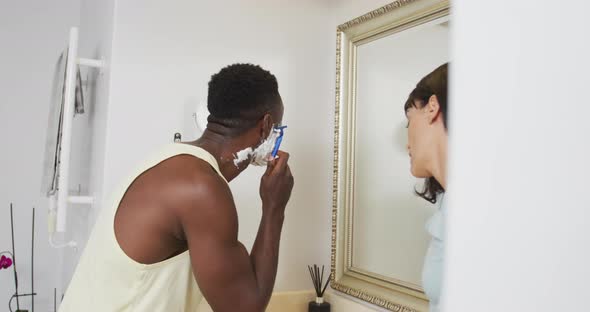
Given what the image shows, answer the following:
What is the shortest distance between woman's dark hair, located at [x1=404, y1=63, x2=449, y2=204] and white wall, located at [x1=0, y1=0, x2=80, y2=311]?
167cm

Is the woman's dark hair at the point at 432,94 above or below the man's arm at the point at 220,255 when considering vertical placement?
above

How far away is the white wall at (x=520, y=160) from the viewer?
7.0 inches

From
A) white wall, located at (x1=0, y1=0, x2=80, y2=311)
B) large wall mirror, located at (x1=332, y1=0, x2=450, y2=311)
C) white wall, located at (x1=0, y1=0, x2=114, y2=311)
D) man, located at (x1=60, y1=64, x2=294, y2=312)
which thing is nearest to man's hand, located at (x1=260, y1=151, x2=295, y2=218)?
man, located at (x1=60, y1=64, x2=294, y2=312)

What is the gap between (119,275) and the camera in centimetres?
84

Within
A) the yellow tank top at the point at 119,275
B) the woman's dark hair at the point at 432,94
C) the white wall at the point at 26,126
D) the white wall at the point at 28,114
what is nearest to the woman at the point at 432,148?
A: the woman's dark hair at the point at 432,94

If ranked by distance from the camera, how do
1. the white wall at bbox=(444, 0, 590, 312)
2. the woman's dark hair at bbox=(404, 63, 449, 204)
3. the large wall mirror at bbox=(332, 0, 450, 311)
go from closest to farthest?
the white wall at bbox=(444, 0, 590, 312)
the woman's dark hair at bbox=(404, 63, 449, 204)
the large wall mirror at bbox=(332, 0, 450, 311)

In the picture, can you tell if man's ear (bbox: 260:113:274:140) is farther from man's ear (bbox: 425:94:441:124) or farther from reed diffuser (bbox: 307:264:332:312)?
reed diffuser (bbox: 307:264:332:312)

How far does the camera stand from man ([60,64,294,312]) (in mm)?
803

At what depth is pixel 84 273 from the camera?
88 cm

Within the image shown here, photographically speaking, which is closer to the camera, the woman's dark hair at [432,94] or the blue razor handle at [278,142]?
the woman's dark hair at [432,94]

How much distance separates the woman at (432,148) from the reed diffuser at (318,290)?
1.62ft

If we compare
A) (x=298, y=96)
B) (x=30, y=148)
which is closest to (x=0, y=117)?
(x=30, y=148)

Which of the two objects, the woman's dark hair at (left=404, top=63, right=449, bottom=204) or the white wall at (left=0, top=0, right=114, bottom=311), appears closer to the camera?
the woman's dark hair at (left=404, top=63, right=449, bottom=204)

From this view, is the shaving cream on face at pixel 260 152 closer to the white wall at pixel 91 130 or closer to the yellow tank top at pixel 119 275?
the yellow tank top at pixel 119 275
